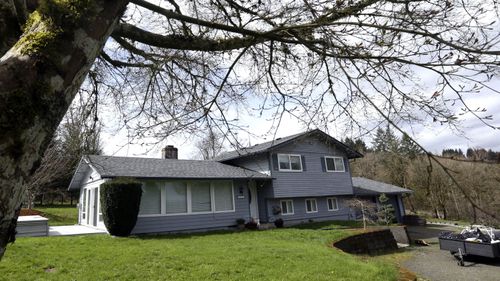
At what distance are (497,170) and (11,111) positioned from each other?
2378mm

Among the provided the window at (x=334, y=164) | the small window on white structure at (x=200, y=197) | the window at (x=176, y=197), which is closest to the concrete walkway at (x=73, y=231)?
the window at (x=176, y=197)

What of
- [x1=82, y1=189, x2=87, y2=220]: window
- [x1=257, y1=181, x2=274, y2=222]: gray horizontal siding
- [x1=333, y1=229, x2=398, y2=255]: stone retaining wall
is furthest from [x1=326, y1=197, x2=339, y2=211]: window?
[x1=82, y1=189, x2=87, y2=220]: window

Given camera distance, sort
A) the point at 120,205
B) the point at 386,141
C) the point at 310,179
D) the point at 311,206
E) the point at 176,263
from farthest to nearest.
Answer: the point at 311,206 < the point at 310,179 < the point at 120,205 < the point at 176,263 < the point at 386,141

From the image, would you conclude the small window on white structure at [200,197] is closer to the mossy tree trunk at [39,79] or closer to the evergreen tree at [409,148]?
the evergreen tree at [409,148]

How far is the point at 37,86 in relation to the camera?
1288 mm

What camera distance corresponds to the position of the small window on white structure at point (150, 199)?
14359 millimetres

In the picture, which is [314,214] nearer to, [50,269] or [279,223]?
[279,223]

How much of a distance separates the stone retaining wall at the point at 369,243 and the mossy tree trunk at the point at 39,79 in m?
11.5

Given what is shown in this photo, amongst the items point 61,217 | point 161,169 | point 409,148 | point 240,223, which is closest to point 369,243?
point 240,223

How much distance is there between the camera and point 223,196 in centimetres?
1717

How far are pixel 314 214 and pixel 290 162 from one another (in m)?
3.86

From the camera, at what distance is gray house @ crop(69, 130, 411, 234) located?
14.8 metres

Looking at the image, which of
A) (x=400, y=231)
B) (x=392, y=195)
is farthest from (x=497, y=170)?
(x=392, y=195)

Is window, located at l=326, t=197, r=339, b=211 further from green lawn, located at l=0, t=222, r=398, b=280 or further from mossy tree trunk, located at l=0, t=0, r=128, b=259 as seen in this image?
mossy tree trunk, located at l=0, t=0, r=128, b=259
